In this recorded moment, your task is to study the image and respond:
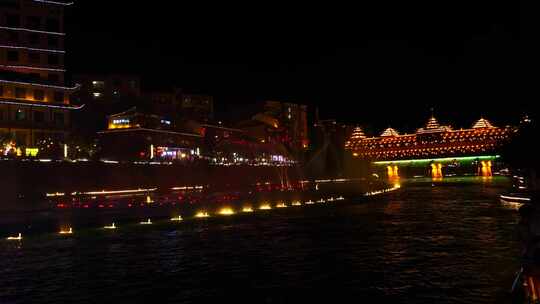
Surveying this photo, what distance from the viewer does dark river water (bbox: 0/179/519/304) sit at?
11617 mm

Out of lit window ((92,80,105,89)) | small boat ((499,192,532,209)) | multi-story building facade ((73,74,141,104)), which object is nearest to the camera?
small boat ((499,192,532,209))

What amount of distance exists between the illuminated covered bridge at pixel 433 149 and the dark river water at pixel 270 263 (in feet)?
406

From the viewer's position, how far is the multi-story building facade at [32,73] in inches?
2365

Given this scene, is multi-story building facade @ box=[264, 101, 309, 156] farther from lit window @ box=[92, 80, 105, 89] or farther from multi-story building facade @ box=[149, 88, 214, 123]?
lit window @ box=[92, 80, 105, 89]

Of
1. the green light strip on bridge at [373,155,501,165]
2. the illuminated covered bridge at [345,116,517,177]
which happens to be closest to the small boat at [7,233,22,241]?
the green light strip on bridge at [373,155,501,165]

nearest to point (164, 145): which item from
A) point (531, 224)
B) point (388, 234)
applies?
point (388, 234)

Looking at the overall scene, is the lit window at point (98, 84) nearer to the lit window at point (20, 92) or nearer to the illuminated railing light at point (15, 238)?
the lit window at point (20, 92)

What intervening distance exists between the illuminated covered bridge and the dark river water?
123701 millimetres

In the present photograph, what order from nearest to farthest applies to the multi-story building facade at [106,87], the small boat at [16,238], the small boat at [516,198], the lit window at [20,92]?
the small boat at [16,238], the small boat at [516,198], the lit window at [20,92], the multi-story building facade at [106,87]

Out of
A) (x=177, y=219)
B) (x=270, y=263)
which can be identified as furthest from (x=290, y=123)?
(x=270, y=263)

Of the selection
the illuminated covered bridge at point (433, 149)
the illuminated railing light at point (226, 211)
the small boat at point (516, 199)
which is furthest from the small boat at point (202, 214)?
the illuminated covered bridge at point (433, 149)

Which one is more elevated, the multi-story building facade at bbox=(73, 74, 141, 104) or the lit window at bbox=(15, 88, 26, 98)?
the multi-story building facade at bbox=(73, 74, 141, 104)

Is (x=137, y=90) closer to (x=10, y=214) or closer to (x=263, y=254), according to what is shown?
(x=10, y=214)

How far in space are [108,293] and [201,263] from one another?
3.83 m
